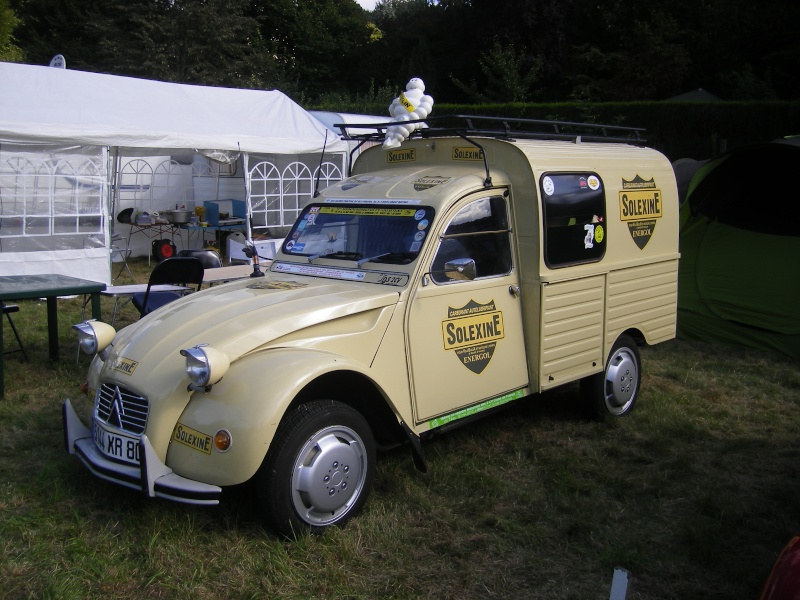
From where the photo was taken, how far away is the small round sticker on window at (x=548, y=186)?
525cm

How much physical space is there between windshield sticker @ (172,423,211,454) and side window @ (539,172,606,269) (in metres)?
2.71

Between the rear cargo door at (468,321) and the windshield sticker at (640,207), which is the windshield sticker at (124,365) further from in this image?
the windshield sticker at (640,207)

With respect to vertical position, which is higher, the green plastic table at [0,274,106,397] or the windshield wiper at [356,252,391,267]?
the windshield wiper at [356,252,391,267]

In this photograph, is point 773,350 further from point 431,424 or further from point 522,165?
point 431,424

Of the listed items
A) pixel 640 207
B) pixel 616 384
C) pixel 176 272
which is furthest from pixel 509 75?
pixel 616 384

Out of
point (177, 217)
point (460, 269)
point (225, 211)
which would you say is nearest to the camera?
point (460, 269)

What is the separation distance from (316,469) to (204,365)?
82 cm

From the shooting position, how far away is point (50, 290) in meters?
6.38

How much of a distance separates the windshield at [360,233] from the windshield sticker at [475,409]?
40.7 inches

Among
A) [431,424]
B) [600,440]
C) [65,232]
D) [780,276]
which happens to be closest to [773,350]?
[780,276]

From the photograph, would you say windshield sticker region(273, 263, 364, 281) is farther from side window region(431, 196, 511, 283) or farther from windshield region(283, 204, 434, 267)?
side window region(431, 196, 511, 283)

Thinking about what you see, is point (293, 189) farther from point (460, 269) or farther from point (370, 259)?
point (460, 269)

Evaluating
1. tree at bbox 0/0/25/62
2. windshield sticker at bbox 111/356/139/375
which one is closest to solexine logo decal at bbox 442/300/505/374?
windshield sticker at bbox 111/356/139/375

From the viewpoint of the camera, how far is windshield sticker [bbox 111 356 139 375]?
161 inches
